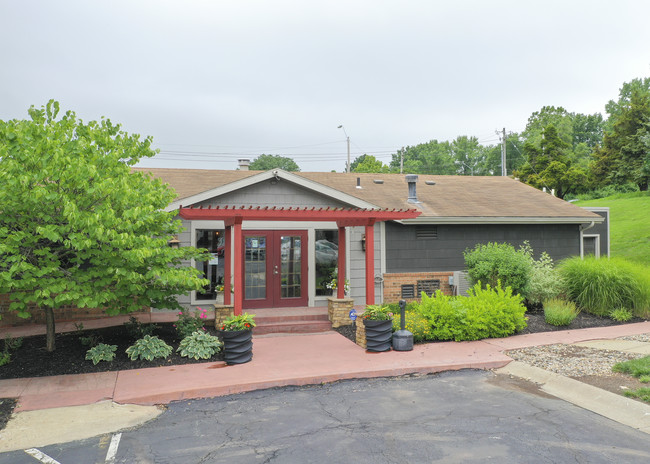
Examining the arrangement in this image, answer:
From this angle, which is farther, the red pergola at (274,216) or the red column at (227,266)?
the red column at (227,266)

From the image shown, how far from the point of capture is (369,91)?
33.8 metres

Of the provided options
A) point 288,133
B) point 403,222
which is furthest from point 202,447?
point 288,133

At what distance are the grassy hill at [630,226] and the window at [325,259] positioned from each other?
15645 millimetres

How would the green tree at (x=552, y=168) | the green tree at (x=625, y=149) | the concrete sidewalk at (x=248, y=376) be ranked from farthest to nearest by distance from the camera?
the green tree at (x=552, y=168) < the green tree at (x=625, y=149) < the concrete sidewalk at (x=248, y=376)

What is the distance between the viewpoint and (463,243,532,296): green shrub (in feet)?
38.3

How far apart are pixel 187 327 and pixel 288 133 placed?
62.6 m

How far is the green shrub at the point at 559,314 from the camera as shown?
1046cm

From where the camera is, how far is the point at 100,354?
7.66m

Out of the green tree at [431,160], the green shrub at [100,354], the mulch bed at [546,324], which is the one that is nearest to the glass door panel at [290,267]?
the mulch bed at [546,324]

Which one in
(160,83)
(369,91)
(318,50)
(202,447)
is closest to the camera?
(202,447)

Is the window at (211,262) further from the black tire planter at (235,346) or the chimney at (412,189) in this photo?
the chimney at (412,189)

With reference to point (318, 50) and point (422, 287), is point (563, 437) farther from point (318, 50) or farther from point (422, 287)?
point (318, 50)

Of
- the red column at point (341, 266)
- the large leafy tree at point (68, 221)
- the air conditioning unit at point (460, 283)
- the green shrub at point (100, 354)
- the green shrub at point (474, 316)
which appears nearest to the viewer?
the large leafy tree at point (68, 221)

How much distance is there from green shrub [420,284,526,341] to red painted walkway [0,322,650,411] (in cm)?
25
